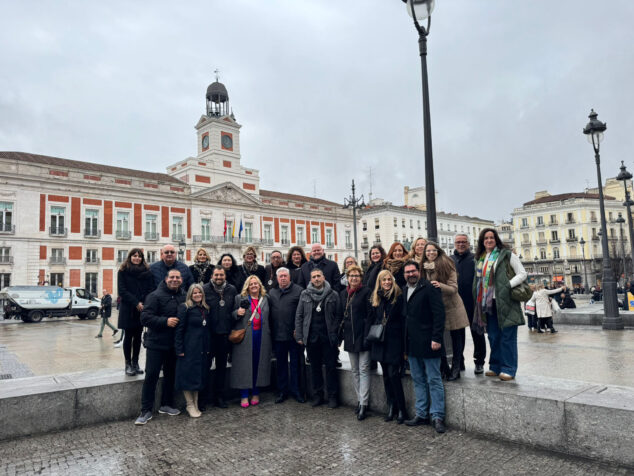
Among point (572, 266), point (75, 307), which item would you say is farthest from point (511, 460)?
point (572, 266)

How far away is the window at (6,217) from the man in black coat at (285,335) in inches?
1475

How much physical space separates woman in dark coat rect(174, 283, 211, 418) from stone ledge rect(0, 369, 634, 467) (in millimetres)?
576

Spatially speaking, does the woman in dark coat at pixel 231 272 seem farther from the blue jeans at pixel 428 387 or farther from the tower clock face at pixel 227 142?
the tower clock face at pixel 227 142

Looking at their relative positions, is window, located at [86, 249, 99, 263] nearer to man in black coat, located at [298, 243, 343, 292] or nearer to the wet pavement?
the wet pavement

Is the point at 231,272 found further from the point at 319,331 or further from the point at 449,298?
the point at 449,298

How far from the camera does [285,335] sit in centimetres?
585

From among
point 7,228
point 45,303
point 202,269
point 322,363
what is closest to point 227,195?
point 7,228

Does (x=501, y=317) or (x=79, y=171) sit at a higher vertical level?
(x=79, y=171)

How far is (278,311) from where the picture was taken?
5.95 meters

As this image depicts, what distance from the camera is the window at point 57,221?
37344mm

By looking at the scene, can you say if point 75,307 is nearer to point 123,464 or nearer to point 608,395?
point 123,464

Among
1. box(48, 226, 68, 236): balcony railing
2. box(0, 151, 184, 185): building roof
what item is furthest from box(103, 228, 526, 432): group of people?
box(0, 151, 184, 185): building roof

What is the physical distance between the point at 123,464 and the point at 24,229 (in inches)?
1526

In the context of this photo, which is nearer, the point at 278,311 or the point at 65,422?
the point at 65,422
